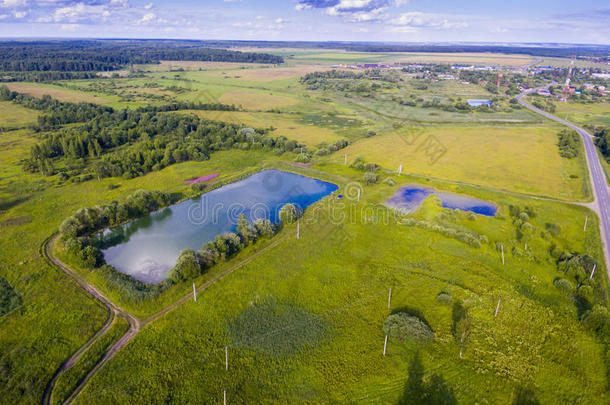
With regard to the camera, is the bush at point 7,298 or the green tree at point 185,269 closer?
the bush at point 7,298

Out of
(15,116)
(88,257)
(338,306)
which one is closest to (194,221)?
(88,257)

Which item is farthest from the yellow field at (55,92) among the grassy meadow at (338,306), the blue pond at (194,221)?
the blue pond at (194,221)

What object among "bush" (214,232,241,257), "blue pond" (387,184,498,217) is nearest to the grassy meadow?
"bush" (214,232,241,257)

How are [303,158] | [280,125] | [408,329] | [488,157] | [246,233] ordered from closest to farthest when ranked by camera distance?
[408,329] → [246,233] → [303,158] → [488,157] → [280,125]

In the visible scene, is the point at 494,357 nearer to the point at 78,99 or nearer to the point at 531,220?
the point at 531,220

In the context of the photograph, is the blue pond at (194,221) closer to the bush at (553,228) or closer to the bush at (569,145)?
the bush at (553,228)

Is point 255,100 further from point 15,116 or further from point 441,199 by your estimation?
point 441,199

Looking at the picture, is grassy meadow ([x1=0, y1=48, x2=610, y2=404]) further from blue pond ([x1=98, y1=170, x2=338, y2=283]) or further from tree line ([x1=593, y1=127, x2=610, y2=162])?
tree line ([x1=593, y1=127, x2=610, y2=162])
